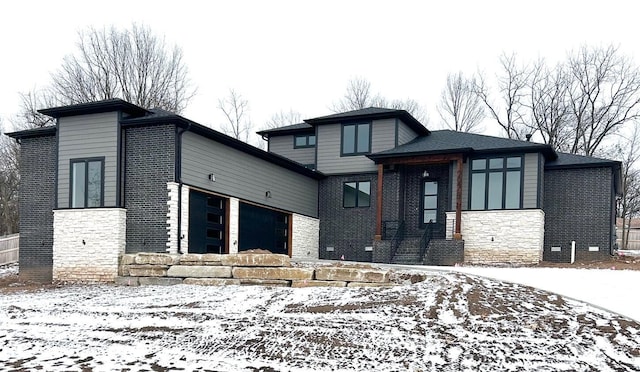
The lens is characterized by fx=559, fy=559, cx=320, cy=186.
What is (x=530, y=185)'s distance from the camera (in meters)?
17.5

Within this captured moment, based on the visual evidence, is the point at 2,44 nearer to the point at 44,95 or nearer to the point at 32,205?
the point at 44,95

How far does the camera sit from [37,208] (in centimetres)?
1573

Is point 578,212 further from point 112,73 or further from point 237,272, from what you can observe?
point 112,73

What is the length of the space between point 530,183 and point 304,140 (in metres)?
9.14

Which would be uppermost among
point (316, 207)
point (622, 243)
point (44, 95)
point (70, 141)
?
point (44, 95)

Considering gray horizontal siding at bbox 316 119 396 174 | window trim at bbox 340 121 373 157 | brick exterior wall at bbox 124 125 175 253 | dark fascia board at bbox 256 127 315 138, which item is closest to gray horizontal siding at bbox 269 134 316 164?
dark fascia board at bbox 256 127 315 138

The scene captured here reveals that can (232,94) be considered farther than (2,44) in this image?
Yes

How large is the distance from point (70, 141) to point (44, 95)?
53.7 ft

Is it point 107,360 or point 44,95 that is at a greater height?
point 44,95

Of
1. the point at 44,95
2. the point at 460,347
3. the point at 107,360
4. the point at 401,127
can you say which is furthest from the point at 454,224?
the point at 44,95

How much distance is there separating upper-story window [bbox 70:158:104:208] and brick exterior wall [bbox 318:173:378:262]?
887 centimetres

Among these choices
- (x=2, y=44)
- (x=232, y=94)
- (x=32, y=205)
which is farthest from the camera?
(x=232, y=94)

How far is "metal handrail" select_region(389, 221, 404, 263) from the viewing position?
18.5 metres

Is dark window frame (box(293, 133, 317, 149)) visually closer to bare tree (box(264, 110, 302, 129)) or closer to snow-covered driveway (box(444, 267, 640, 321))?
snow-covered driveway (box(444, 267, 640, 321))
